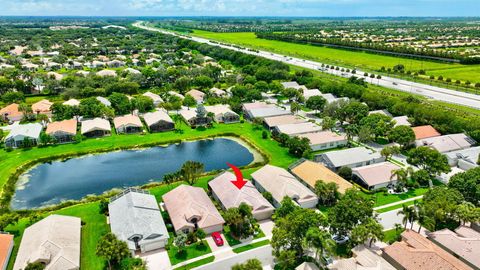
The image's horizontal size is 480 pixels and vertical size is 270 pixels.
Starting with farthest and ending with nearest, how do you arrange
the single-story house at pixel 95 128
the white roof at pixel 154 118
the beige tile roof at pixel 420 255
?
the white roof at pixel 154 118 → the single-story house at pixel 95 128 → the beige tile roof at pixel 420 255

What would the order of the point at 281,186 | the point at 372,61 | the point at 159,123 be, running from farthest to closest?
the point at 372,61, the point at 159,123, the point at 281,186

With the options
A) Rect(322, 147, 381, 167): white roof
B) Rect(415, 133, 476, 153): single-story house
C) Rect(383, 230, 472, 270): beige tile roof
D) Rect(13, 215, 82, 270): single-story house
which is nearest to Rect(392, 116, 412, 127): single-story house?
Rect(415, 133, 476, 153): single-story house

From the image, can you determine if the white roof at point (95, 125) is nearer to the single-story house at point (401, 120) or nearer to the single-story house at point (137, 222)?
the single-story house at point (137, 222)

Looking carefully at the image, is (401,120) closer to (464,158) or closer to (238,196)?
(464,158)

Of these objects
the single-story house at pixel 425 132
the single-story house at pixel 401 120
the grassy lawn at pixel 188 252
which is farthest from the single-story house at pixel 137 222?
the single-story house at pixel 401 120

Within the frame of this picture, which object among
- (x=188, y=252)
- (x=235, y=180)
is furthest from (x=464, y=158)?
(x=188, y=252)

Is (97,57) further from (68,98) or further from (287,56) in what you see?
(287,56)
